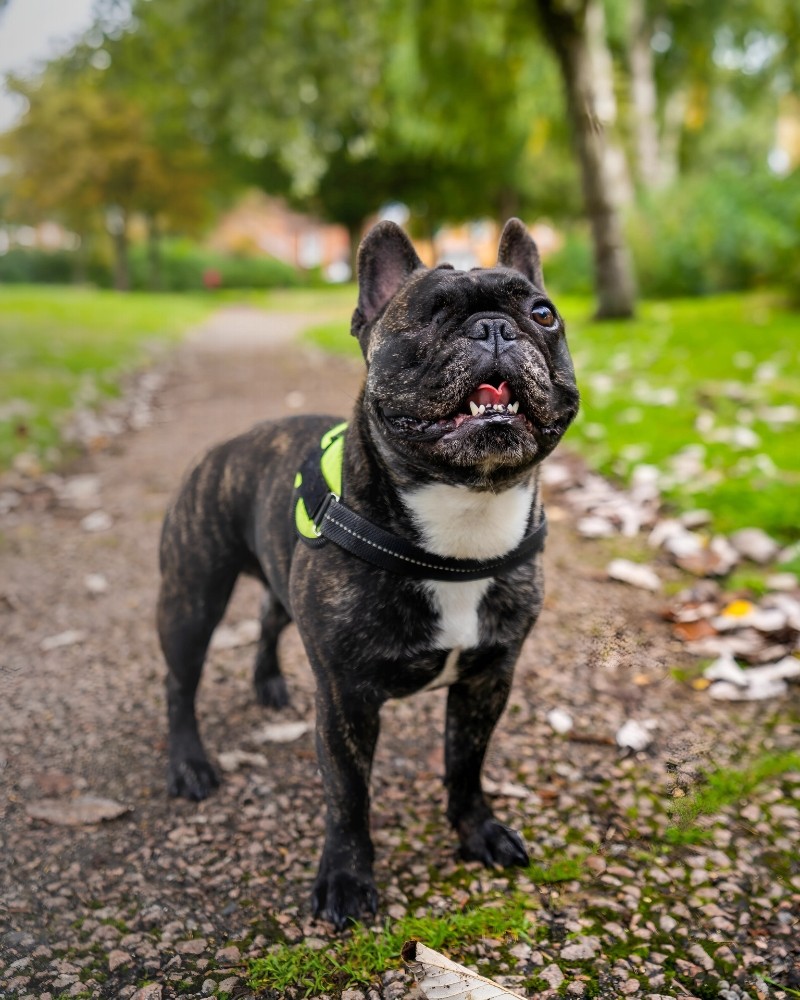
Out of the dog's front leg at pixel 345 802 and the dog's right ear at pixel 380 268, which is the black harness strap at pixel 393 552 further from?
the dog's right ear at pixel 380 268

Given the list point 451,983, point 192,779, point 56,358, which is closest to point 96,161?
point 56,358

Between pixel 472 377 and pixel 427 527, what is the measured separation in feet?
1.39

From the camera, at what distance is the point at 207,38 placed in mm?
10906

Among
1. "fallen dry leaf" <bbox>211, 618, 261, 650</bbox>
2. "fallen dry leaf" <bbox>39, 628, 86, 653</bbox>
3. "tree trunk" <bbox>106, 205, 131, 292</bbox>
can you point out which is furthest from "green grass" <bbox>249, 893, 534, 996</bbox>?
"tree trunk" <bbox>106, 205, 131, 292</bbox>

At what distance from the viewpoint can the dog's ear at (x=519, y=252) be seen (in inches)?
98.1

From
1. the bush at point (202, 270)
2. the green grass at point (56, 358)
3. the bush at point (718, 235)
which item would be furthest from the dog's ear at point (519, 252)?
the bush at point (202, 270)

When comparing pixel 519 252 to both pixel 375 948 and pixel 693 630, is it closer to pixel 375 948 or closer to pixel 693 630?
pixel 375 948

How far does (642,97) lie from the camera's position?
19.2 metres

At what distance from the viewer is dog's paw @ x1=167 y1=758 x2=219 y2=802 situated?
2.92m

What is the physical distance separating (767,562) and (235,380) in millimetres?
7757

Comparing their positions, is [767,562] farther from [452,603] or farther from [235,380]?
[235,380]

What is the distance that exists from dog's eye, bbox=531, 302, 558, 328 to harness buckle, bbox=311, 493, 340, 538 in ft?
2.24

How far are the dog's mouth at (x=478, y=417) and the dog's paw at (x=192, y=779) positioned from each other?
1577 mm

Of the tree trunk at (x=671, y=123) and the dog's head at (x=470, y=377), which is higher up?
the tree trunk at (x=671, y=123)
